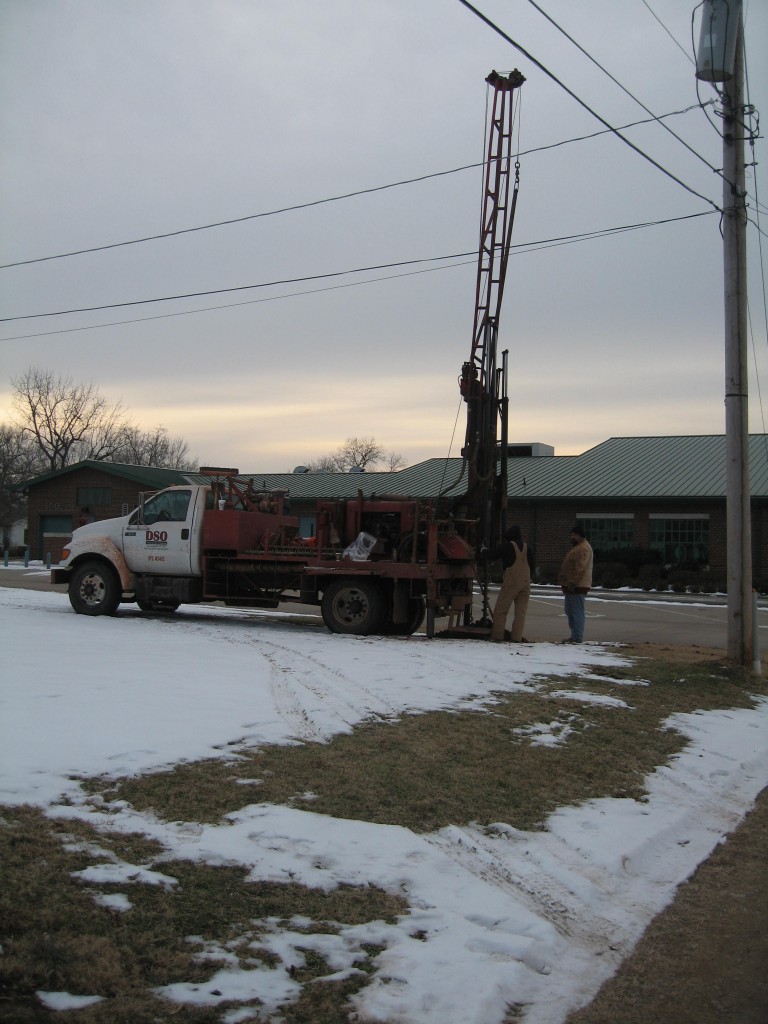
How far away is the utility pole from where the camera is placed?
12406mm

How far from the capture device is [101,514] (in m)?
48.1

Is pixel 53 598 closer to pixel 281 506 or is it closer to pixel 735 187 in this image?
pixel 281 506

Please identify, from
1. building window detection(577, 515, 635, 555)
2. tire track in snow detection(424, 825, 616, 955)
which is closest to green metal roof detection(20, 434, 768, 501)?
building window detection(577, 515, 635, 555)

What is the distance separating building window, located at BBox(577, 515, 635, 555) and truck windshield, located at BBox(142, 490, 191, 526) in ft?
80.7

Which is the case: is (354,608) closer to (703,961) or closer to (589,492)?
(703,961)

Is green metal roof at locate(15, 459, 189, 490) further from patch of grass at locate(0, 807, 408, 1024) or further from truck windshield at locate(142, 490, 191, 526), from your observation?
patch of grass at locate(0, 807, 408, 1024)

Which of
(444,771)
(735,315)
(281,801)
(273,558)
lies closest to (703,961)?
(281,801)

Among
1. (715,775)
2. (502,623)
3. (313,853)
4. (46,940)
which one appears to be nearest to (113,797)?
(313,853)

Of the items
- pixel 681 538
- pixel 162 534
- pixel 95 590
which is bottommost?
pixel 95 590

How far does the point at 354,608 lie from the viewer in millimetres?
15180

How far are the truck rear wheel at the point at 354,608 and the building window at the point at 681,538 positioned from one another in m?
23.9

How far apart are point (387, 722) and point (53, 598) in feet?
45.8

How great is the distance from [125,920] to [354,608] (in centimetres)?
1115

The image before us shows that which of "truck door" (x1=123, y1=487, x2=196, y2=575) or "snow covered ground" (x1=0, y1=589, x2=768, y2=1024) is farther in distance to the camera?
"truck door" (x1=123, y1=487, x2=196, y2=575)
